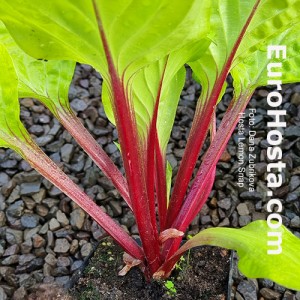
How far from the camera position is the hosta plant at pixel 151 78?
0.61 metres

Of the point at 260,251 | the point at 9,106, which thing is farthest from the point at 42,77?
the point at 260,251

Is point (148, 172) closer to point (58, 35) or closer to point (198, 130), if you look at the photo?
point (198, 130)

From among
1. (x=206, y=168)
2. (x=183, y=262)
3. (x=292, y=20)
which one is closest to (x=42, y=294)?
(x=183, y=262)

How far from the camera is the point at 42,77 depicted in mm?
1002

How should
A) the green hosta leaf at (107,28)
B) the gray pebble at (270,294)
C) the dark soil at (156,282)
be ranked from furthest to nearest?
the gray pebble at (270,294), the dark soil at (156,282), the green hosta leaf at (107,28)

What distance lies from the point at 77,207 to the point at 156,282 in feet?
1.79

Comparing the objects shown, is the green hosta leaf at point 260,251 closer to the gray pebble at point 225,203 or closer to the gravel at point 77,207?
the gravel at point 77,207

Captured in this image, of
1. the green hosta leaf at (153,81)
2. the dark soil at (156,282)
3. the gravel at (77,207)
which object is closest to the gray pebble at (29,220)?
the gravel at (77,207)

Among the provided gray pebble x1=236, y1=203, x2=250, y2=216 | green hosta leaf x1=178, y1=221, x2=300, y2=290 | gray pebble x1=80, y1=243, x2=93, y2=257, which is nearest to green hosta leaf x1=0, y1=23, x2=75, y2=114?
green hosta leaf x1=178, y1=221, x2=300, y2=290

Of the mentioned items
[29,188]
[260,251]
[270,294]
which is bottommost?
[270,294]

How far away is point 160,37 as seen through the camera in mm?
634

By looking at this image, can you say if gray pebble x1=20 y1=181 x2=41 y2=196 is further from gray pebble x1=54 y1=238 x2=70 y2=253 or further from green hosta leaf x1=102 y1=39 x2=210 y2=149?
green hosta leaf x1=102 y1=39 x2=210 y2=149

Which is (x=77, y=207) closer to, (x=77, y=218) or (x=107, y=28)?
(x=77, y=218)

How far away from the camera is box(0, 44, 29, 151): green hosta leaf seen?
810mm
